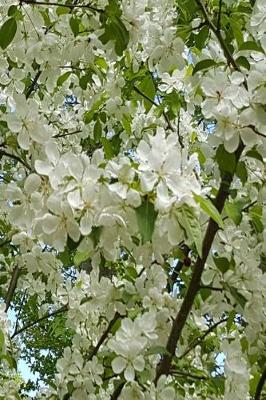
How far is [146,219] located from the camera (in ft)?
4.26

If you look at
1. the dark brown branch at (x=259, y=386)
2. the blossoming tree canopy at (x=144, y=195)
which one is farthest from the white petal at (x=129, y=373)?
the dark brown branch at (x=259, y=386)

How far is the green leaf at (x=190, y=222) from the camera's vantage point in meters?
1.31

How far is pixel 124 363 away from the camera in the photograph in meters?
1.77

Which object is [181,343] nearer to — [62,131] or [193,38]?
[193,38]

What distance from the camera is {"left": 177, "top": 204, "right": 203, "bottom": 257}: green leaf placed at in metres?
1.31

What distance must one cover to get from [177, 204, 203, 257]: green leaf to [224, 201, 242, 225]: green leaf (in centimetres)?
62

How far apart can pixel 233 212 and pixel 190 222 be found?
662mm

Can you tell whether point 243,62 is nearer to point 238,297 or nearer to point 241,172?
point 241,172

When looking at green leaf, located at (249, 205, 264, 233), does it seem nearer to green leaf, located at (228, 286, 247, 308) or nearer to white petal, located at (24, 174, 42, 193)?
green leaf, located at (228, 286, 247, 308)

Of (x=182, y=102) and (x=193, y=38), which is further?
(x=182, y=102)

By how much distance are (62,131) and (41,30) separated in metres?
1.19

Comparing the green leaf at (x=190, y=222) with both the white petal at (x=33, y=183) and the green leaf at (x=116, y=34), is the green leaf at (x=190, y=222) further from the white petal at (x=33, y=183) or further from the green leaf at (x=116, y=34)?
the green leaf at (x=116, y=34)

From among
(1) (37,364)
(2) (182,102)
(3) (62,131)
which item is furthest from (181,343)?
(1) (37,364)

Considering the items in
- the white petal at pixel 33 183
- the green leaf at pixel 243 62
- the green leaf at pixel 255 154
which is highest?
→ the white petal at pixel 33 183
